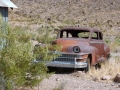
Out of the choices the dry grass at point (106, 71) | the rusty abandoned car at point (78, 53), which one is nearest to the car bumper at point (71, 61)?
the rusty abandoned car at point (78, 53)

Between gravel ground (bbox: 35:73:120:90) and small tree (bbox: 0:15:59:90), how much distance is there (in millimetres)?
1000

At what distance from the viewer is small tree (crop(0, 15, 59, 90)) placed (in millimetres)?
7824

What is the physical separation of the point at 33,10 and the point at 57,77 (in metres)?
55.5

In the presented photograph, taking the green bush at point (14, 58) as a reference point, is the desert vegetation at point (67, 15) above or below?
above

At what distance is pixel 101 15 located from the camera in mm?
60969

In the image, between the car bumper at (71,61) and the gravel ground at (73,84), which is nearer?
the gravel ground at (73,84)

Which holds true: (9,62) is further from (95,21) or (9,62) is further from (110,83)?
(95,21)

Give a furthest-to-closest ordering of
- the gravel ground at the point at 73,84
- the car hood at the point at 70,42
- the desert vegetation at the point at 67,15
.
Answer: the desert vegetation at the point at 67,15
the car hood at the point at 70,42
the gravel ground at the point at 73,84

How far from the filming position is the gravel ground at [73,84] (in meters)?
9.51

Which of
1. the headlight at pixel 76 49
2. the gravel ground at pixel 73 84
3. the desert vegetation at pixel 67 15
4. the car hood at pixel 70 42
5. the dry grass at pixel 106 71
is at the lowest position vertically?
the gravel ground at pixel 73 84

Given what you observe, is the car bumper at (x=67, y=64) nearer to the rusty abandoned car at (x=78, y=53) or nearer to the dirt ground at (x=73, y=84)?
the rusty abandoned car at (x=78, y=53)

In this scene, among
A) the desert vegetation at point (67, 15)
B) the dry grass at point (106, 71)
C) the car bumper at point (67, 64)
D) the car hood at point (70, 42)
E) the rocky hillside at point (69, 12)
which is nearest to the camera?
the dry grass at point (106, 71)

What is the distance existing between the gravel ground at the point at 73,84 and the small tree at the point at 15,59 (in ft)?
3.28

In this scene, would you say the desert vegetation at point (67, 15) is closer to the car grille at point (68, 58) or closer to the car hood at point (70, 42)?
the car hood at point (70, 42)
